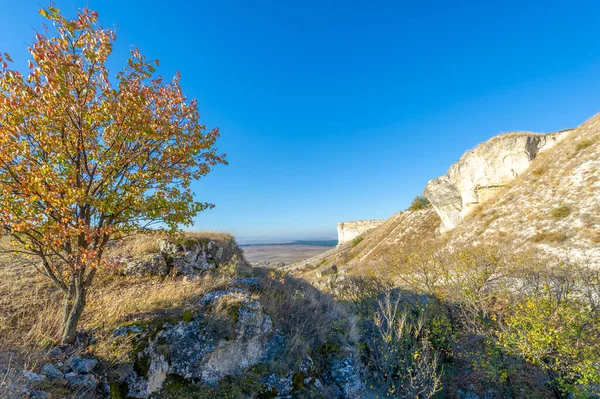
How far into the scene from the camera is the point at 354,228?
78250mm

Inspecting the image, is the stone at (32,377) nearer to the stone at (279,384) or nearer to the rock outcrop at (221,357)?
the rock outcrop at (221,357)

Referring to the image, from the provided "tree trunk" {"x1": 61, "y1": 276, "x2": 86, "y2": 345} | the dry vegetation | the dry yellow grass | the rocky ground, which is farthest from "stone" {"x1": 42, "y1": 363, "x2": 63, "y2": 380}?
the dry vegetation

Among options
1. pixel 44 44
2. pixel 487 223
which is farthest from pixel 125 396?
pixel 487 223

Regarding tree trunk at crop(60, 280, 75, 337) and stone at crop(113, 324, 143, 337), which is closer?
tree trunk at crop(60, 280, 75, 337)

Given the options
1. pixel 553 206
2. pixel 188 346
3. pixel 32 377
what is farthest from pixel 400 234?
pixel 32 377

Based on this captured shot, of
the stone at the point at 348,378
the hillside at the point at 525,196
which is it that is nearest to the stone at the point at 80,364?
the stone at the point at 348,378

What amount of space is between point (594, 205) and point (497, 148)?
14.3 m

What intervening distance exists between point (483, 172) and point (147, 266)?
119 feet

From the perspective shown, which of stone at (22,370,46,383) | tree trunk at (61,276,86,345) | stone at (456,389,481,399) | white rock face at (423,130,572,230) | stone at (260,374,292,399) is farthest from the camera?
white rock face at (423,130,572,230)

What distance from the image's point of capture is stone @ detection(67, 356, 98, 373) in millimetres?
4551

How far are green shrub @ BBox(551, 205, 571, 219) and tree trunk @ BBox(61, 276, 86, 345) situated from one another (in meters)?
27.8

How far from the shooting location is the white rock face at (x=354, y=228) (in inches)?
2894

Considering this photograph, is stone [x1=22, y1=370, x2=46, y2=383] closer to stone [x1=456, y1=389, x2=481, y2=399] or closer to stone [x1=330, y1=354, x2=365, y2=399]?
stone [x1=330, y1=354, x2=365, y2=399]

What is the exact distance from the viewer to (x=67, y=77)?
4.31 m
